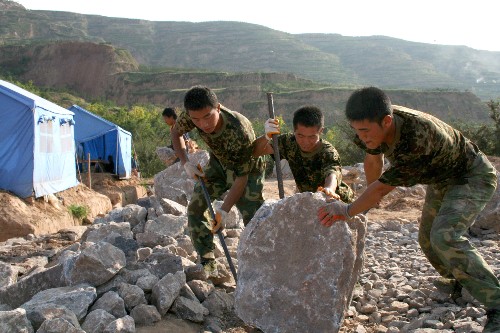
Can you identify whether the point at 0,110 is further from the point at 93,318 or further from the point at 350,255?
the point at 350,255

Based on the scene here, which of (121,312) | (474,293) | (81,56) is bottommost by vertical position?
(121,312)

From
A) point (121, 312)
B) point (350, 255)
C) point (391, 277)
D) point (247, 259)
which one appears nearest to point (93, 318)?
point (121, 312)

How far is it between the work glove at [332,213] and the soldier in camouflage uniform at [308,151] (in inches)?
19.4

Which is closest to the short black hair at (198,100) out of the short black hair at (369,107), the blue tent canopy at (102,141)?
the short black hair at (369,107)

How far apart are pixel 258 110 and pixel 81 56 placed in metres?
23.0

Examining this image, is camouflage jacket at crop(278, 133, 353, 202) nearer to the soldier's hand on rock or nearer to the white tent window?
the soldier's hand on rock

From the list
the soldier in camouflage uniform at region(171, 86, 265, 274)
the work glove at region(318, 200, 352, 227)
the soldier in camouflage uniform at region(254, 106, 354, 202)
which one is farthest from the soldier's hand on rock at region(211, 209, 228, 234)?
the work glove at region(318, 200, 352, 227)

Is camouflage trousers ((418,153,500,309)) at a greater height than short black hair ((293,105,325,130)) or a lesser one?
lesser

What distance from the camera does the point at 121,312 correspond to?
10.7 feet

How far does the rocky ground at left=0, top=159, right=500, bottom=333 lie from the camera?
3.23 m

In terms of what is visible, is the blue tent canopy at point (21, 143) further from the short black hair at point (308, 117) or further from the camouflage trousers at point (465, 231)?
the camouflage trousers at point (465, 231)

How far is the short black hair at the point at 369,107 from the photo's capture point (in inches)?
105

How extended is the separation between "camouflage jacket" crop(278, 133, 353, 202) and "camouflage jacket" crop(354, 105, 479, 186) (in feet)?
3.05

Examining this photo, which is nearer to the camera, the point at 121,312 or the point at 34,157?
the point at 121,312
